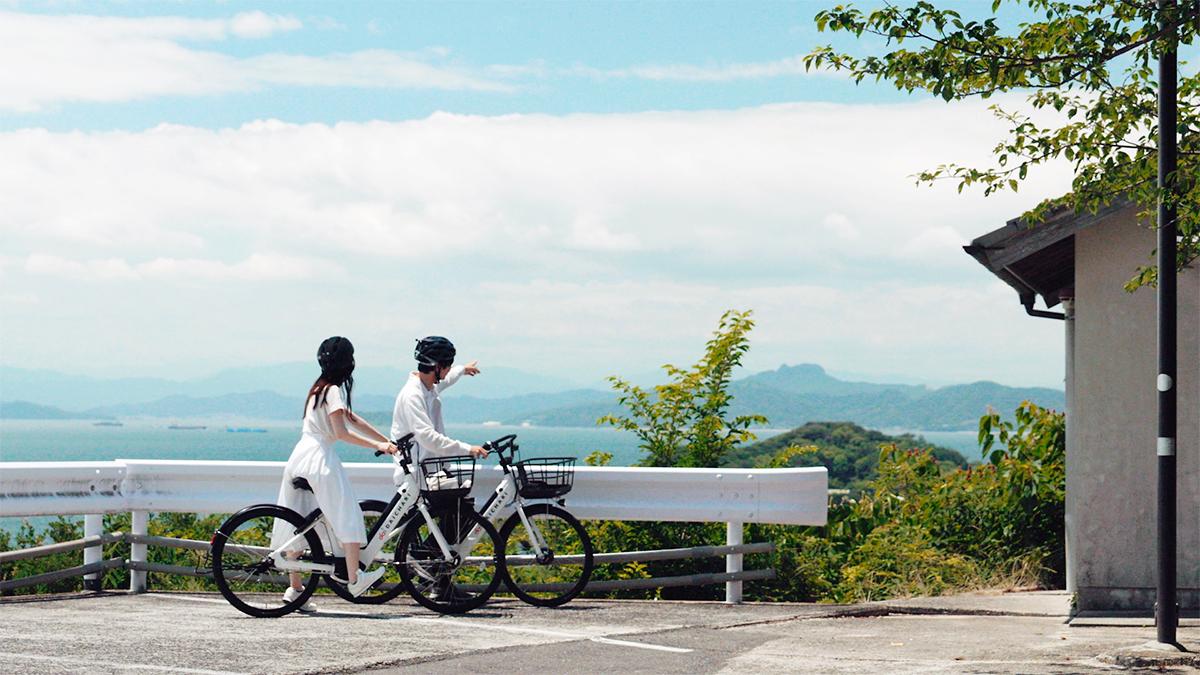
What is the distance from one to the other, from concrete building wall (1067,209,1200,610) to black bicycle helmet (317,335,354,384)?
223 inches

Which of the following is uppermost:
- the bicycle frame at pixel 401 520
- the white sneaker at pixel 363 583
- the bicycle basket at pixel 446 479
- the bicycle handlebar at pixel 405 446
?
the bicycle handlebar at pixel 405 446

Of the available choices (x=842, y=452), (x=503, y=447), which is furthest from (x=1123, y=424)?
(x=842, y=452)

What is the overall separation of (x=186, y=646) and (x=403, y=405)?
279 centimetres

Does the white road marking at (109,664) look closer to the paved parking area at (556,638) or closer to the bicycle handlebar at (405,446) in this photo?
the paved parking area at (556,638)

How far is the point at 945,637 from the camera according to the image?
1070 cm

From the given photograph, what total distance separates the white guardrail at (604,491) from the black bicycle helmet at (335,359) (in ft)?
4.12

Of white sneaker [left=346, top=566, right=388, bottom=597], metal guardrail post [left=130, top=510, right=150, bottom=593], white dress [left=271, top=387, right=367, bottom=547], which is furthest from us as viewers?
metal guardrail post [left=130, top=510, right=150, bottom=593]

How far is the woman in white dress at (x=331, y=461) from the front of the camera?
36.6ft

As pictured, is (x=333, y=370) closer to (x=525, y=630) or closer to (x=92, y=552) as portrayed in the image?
(x=525, y=630)

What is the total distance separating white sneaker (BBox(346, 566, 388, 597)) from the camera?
37.2ft

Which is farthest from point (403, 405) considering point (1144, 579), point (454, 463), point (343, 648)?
point (1144, 579)

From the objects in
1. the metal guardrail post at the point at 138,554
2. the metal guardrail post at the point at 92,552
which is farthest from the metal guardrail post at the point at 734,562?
the metal guardrail post at the point at 92,552

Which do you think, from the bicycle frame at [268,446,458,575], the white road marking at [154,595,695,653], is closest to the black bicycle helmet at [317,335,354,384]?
the bicycle frame at [268,446,458,575]

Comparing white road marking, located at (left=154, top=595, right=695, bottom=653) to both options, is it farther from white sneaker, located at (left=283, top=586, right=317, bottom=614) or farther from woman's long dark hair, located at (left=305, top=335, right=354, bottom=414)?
woman's long dark hair, located at (left=305, top=335, right=354, bottom=414)
